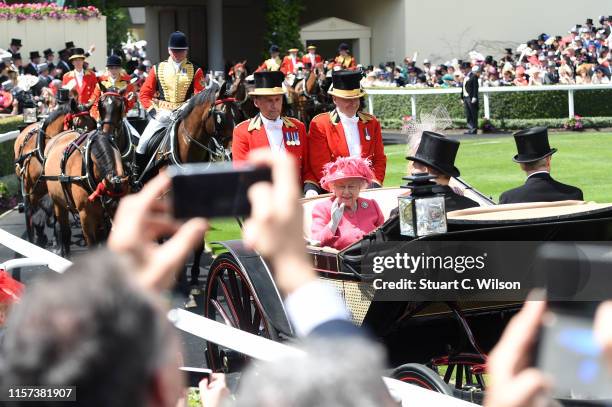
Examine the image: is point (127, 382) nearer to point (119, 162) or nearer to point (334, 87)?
point (334, 87)

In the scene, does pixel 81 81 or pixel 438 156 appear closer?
pixel 438 156

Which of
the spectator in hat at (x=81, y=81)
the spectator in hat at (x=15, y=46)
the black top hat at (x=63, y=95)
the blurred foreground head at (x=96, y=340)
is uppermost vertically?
the spectator in hat at (x=15, y=46)

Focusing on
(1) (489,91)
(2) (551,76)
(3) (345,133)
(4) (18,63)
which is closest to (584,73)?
(2) (551,76)

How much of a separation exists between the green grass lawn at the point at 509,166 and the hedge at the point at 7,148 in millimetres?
4249

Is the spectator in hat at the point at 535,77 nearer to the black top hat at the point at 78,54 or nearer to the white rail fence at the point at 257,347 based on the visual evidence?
the black top hat at the point at 78,54

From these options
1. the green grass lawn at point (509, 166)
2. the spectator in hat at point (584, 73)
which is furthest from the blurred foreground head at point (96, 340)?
the spectator in hat at point (584, 73)

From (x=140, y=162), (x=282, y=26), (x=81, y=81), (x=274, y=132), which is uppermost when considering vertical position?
(x=282, y=26)

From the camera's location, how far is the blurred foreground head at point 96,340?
1.62m

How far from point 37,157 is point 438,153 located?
23.3 ft

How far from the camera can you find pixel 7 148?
1752 centimetres

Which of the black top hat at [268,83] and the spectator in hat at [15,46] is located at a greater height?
the spectator in hat at [15,46]

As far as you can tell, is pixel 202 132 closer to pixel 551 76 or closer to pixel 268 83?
pixel 268 83

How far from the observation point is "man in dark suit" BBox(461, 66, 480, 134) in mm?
28094

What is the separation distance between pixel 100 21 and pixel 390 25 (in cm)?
1213
